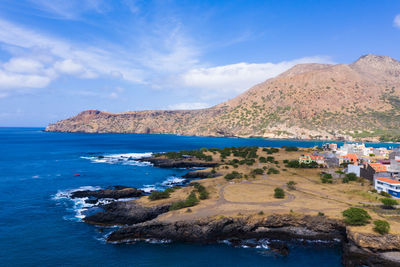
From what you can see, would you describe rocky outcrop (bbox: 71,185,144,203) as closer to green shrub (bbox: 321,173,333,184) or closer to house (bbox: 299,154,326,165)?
green shrub (bbox: 321,173,333,184)

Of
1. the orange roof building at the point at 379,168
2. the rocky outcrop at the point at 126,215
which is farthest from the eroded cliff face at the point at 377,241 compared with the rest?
the orange roof building at the point at 379,168

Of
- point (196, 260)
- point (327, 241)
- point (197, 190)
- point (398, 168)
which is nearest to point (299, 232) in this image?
point (327, 241)

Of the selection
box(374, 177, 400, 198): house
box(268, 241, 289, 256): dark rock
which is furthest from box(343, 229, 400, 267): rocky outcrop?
box(374, 177, 400, 198): house

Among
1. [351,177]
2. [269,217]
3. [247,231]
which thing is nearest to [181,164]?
[351,177]

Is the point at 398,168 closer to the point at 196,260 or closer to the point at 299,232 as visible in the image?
the point at 299,232

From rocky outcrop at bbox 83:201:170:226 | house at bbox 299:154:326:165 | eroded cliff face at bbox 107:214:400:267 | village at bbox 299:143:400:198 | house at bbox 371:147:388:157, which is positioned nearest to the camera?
eroded cliff face at bbox 107:214:400:267
